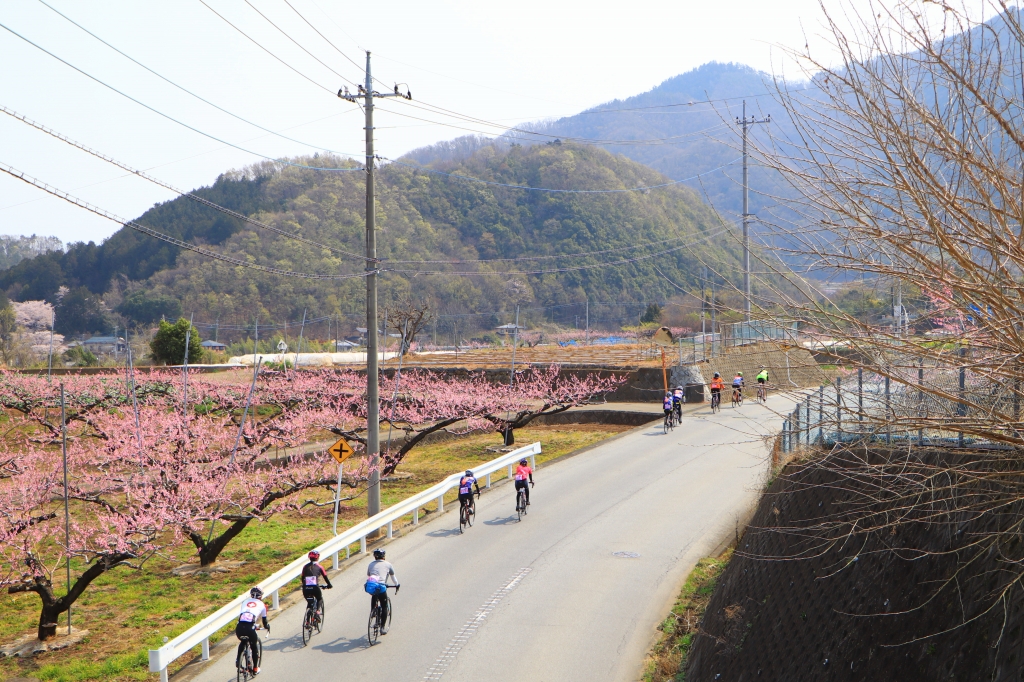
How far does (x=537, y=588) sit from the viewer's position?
46.3 feet

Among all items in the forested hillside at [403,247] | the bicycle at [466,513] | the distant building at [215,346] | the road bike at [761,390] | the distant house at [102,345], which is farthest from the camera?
the forested hillside at [403,247]

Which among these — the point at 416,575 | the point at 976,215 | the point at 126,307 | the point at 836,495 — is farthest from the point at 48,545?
the point at 126,307

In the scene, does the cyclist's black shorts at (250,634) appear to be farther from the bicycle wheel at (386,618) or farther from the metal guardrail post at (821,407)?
the metal guardrail post at (821,407)

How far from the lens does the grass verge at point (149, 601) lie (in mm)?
13328

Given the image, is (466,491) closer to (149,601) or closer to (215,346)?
(149,601)

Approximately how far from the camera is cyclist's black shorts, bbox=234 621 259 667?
10620 mm

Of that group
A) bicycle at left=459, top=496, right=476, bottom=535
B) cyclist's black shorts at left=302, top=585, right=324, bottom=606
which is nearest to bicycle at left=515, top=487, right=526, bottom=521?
bicycle at left=459, top=496, right=476, bottom=535

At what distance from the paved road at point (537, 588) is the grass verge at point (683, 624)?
0.75ft

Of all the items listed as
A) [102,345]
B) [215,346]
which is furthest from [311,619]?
[102,345]

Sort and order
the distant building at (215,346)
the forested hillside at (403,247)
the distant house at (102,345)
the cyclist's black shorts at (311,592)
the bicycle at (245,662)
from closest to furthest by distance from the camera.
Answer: the bicycle at (245,662) < the cyclist's black shorts at (311,592) < the distant building at (215,346) < the distant house at (102,345) < the forested hillside at (403,247)

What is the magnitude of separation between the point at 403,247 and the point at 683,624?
99773 mm

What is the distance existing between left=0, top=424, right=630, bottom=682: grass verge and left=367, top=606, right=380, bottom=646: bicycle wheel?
10.3 ft

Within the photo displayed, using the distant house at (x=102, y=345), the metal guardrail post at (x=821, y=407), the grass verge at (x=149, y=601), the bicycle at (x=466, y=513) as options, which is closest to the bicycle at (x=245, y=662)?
the grass verge at (x=149, y=601)

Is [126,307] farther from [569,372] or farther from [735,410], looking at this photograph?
[735,410]
